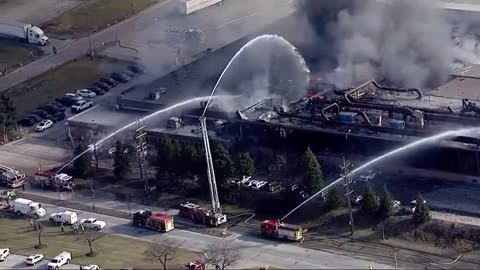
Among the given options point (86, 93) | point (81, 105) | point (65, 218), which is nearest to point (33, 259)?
point (65, 218)

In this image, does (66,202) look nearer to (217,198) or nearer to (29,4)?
(217,198)

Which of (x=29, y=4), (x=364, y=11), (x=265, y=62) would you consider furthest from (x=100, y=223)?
(x=29, y=4)

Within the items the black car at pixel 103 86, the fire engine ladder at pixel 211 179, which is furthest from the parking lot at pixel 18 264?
the black car at pixel 103 86

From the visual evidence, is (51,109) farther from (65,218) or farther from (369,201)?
(369,201)

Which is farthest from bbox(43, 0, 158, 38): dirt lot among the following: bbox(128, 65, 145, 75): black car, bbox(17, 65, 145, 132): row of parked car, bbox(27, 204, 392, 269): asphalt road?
bbox(27, 204, 392, 269): asphalt road

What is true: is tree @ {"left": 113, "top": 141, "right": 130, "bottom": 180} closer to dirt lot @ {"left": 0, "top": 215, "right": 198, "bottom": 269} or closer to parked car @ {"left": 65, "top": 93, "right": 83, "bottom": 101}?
dirt lot @ {"left": 0, "top": 215, "right": 198, "bottom": 269}

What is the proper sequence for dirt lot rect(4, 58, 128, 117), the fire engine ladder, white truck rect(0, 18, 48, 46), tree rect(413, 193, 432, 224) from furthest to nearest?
white truck rect(0, 18, 48, 46)
dirt lot rect(4, 58, 128, 117)
the fire engine ladder
tree rect(413, 193, 432, 224)

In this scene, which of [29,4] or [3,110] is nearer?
[3,110]
